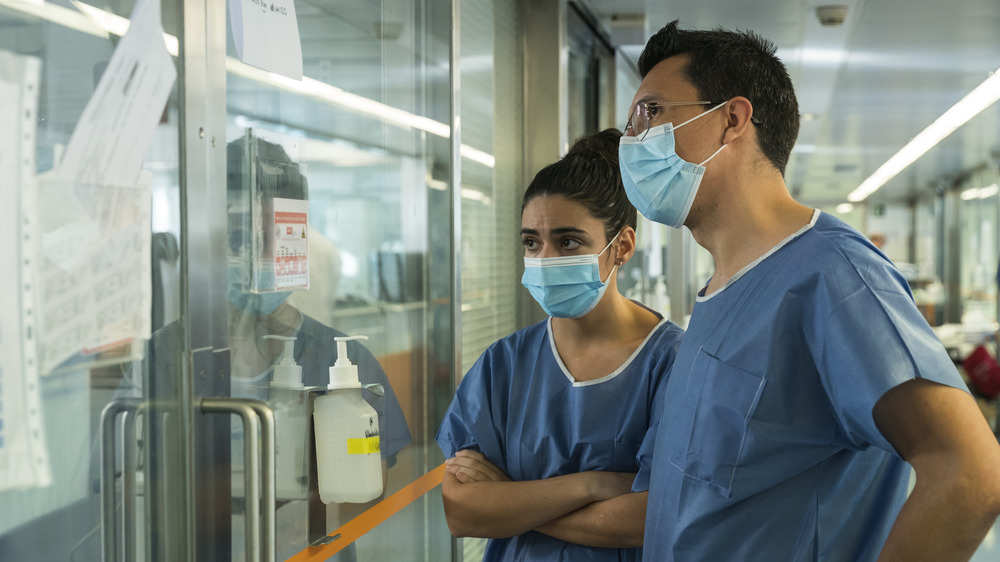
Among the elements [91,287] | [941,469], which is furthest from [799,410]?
[91,287]

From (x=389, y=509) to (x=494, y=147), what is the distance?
129 centimetres

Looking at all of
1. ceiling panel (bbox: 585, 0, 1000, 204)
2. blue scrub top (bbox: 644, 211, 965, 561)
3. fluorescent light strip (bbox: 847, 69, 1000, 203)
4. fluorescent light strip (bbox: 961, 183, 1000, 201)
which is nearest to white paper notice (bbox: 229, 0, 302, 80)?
blue scrub top (bbox: 644, 211, 965, 561)

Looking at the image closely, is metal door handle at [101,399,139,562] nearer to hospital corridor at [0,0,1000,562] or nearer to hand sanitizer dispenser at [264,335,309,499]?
hospital corridor at [0,0,1000,562]

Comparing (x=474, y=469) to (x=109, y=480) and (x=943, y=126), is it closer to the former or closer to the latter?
(x=109, y=480)

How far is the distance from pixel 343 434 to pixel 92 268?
57 centimetres

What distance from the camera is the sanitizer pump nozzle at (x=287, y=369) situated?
131 cm

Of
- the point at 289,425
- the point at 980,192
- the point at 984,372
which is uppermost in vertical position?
the point at 980,192

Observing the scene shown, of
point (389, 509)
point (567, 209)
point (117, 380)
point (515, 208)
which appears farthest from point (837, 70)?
point (117, 380)

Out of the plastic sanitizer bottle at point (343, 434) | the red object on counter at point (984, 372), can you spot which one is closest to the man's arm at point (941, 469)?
the plastic sanitizer bottle at point (343, 434)

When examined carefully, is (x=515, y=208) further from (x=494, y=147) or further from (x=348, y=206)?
(x=348, y=206)

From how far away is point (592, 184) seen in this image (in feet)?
5.29

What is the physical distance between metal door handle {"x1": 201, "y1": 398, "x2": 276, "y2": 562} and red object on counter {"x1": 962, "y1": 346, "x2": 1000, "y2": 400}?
758 centimetres

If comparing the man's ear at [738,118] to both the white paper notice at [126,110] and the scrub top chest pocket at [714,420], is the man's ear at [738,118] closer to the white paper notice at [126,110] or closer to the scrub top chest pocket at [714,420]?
the scrub top chest pocket at [714,420]

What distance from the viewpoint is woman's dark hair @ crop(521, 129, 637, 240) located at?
1.60 metres
